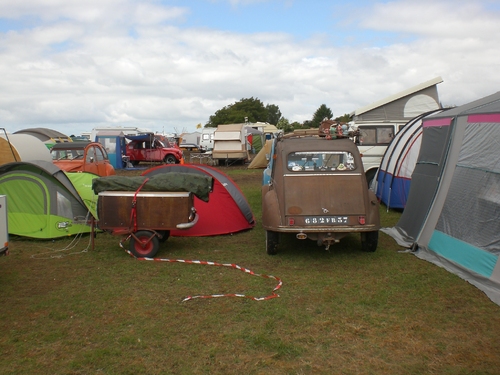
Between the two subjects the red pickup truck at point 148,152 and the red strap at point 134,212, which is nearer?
the red strap at point 134,212

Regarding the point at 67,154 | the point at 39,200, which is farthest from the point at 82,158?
the point at 39,200

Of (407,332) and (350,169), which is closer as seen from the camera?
(407,332)

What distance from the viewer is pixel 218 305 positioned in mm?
5879

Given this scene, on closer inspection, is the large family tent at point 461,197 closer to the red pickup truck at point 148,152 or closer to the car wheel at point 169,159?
the car wheel at point 169,159

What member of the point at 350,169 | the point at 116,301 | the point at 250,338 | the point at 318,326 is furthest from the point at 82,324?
the point at 350,169

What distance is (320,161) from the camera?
8422 millimetres

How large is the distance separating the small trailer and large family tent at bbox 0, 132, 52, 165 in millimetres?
9069

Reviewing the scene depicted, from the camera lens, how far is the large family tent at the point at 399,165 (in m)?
11.6

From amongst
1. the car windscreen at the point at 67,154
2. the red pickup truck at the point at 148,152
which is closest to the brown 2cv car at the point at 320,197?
the car windscreen at the point at 67,154

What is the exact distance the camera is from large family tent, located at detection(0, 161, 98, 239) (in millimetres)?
9406

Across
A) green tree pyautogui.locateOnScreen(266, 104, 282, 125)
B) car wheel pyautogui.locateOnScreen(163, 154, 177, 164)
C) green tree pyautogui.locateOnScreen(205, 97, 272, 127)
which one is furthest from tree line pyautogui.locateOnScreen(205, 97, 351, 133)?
car wheel pyautogui.locateOnScreen(163, 154, 177, 164)

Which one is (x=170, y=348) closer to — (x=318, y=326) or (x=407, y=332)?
(x=318, y=326)

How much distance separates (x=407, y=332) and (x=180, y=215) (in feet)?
13.5

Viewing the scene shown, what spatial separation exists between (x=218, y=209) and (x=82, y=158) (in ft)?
31.5
